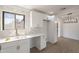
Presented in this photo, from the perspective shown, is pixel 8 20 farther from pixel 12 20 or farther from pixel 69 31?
pixel 69 31

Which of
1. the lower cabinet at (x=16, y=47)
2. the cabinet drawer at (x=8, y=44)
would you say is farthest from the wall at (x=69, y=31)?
the cabinet drawer at (x=8, y=44)

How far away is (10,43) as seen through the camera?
1801mm

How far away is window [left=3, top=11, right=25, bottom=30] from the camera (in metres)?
1.71

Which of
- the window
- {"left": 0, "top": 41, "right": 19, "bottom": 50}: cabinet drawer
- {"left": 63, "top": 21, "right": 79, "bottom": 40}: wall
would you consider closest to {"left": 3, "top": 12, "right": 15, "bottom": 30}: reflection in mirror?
the window

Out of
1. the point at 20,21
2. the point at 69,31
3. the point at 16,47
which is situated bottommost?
the point at 16,47

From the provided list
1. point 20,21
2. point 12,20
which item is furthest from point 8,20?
point 20,21

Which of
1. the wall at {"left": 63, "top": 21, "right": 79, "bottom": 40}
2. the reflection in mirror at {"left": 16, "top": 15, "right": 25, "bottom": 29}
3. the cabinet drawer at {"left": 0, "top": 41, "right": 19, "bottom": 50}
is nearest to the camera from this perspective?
the cabinet drawer at {"left": 0, "top": 41, "right": 19, "bottom": 50}

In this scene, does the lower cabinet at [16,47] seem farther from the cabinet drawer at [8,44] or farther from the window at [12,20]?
the window at [12,20]

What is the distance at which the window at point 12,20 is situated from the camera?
1707 millimetres

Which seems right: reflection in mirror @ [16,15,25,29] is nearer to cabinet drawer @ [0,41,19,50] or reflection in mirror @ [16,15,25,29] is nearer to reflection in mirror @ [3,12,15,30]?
reflection in mirror @ [3,12,15,30]

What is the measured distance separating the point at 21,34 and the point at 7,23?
1.78 feet

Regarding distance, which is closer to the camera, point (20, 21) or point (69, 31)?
point (20, 21)

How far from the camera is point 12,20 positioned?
1712 mm
